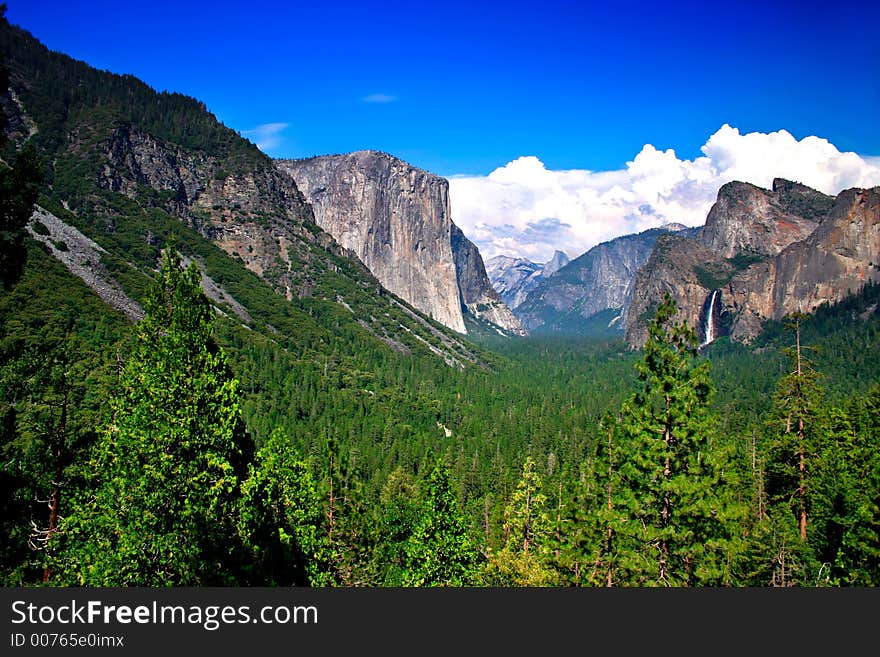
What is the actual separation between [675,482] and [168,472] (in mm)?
13960

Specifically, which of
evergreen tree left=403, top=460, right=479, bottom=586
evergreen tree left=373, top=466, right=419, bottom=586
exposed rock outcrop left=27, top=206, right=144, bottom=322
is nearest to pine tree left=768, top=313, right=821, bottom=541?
evergreen tree left=403, top=460, right=479, bottom=586

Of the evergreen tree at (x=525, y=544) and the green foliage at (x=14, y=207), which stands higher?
the green foliage at (x=14, y=207)

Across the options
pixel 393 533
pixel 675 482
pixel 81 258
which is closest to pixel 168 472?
pixel 675 482

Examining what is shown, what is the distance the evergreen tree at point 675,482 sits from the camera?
18500mm

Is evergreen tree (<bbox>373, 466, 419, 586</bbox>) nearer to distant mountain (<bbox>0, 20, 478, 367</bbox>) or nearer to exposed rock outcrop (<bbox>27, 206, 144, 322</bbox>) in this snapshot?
exposed rock outcrop (<bbox>27, 206, 144, 322</bbox>)

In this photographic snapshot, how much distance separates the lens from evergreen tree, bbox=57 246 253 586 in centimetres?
1427

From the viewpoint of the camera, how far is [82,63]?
19450cm

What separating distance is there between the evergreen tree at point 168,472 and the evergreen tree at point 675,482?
38.7ft

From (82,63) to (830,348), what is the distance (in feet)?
761

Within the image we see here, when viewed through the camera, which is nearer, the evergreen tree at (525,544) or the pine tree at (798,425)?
the evergreen tree at (525,544)

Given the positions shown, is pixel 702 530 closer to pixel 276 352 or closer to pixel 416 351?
pixel 276 352

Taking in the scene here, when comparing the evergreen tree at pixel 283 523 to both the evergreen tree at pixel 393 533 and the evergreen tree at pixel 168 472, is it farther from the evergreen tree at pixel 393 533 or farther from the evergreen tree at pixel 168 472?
the evergreen tree at pixel 393 533

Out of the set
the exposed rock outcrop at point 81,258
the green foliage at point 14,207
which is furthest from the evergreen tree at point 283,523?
the exposed rock outcrop at point 81,258

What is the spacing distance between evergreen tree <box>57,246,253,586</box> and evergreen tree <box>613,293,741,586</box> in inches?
465
